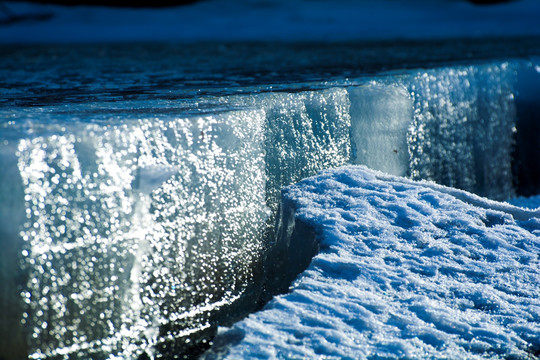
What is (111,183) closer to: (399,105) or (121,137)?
(121,137)

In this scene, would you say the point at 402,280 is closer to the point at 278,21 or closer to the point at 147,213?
the point at 147,213

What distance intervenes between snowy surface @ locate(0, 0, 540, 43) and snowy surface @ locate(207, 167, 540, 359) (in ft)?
38.8

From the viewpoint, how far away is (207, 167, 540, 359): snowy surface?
2.06m

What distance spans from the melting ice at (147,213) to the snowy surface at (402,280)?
0.57 ft

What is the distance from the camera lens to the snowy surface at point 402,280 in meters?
2.06

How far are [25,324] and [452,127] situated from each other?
11.6ft

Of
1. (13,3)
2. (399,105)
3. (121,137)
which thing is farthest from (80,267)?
(13,3)

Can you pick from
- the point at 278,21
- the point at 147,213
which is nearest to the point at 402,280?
the point at 147,213

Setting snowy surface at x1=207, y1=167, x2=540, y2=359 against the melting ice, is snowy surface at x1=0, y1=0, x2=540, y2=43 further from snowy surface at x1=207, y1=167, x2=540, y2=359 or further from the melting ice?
snowy surface at x1=207, y1=167, x2=540, y2=359

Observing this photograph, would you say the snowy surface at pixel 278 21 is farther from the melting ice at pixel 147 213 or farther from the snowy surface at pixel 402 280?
the snowy surface at pixel 402 280

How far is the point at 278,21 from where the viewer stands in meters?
16.8

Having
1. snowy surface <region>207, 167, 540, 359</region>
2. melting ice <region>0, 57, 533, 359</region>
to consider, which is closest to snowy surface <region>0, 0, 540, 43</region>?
melting ice <region>0, 57, 533, 359</region>

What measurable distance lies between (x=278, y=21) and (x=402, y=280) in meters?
15.0

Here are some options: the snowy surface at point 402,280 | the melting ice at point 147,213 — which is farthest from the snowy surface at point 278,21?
the snowy surface at point 402,280
